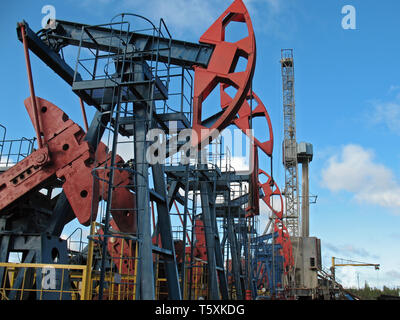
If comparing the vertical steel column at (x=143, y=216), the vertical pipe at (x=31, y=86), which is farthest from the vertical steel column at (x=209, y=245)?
the vertical pipe at (x=31, y=86)

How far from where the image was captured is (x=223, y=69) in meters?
8.87

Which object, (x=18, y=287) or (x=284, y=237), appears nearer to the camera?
(x=18, y=287)

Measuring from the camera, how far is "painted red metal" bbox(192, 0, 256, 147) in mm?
8398

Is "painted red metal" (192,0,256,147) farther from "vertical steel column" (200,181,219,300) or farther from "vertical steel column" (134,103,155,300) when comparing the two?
"vertical steel column" (200,181,219,300)

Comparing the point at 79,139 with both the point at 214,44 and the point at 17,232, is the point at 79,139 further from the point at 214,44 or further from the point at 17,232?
the point at 214,44

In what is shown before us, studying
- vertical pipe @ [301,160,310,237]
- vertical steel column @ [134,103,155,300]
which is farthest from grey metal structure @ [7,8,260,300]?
vertical pipe @ [301,160,310,237]

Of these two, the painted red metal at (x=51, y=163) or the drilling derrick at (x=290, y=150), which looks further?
the drilling derrick at (x=290, y=150)

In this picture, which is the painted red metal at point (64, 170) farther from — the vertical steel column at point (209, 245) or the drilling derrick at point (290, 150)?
the drilling derrick at point (290, 150)

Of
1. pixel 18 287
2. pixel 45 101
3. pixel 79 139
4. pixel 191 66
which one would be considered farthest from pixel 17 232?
pixel 191 66

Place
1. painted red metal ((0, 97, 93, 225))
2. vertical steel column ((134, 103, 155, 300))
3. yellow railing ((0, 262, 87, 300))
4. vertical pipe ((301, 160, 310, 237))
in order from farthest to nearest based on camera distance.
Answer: vertical pipe ((301, 160, 310, 237)) → painted red metal ((0, 97, 93, 225)) → yellow railing ((0, 262, 87, 300)) → vertical steel column ((134, 103, 155, 300))

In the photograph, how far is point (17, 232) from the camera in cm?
913

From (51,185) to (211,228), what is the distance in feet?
17.1

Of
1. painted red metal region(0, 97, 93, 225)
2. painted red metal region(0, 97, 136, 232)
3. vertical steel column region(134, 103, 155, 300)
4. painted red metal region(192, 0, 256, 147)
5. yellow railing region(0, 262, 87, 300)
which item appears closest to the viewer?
vertical steel column region(134, 103, 155, 300)

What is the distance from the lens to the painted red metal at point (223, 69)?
27.6 ft
